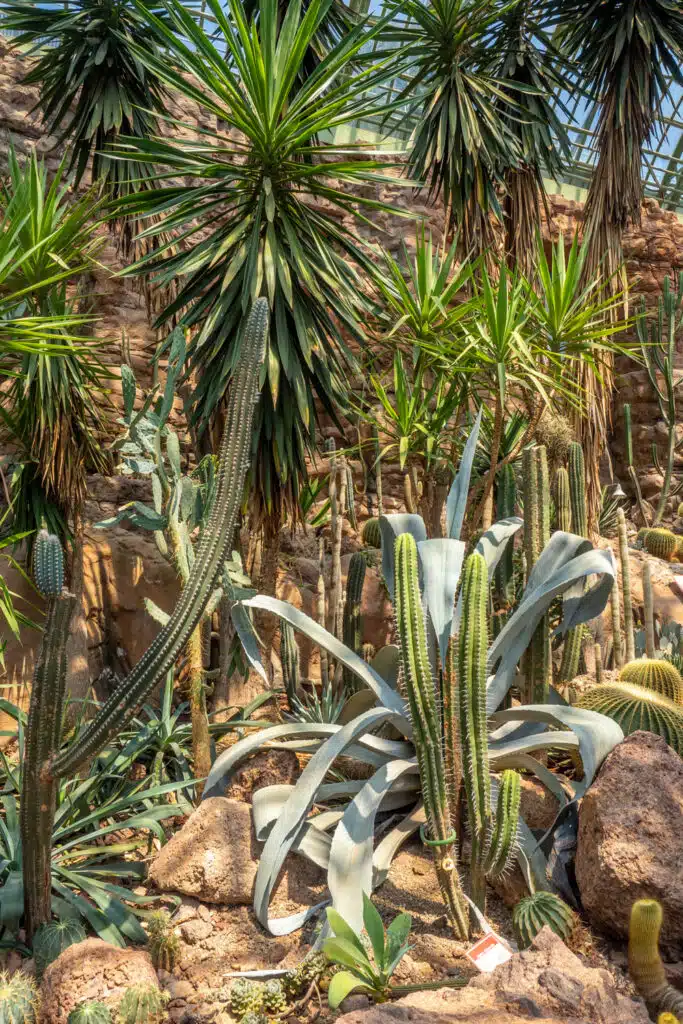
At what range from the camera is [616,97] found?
681cm

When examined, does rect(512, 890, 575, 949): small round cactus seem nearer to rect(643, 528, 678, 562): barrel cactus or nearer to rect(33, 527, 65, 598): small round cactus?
rect(33, 527, 65, 598): small round cactus

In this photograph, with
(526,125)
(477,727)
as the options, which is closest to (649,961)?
(477,727)

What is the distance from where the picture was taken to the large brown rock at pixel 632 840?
2764 millimetres

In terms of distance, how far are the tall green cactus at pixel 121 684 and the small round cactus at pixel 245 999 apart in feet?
2.44

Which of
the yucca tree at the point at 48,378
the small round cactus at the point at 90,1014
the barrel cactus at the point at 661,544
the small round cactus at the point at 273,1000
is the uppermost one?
the yucca tree at the point at 48,378

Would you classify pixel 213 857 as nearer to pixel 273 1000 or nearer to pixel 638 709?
pixel 273 1000

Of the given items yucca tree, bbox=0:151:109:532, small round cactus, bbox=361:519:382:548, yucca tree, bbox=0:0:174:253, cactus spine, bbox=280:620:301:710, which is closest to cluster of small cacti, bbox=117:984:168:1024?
cactus spine, bbox=280:620:301:710

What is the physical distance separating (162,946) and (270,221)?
2993mm

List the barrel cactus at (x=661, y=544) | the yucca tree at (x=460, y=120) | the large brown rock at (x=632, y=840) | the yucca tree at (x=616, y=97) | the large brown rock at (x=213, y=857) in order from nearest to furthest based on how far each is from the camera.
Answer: the large brown rock at (x=632, y=840) → the large brown rock at (x=213, y=857) → the yucca tree at (x=460, y=120) → the yucca tree at (x=616, y=97) → the barrel cactus at (x=661, y=544)

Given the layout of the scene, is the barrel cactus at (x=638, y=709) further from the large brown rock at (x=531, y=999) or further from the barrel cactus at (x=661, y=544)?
the barrel cactus at (x=661, y=544)

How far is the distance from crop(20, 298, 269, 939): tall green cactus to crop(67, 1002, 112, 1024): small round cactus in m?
0.61

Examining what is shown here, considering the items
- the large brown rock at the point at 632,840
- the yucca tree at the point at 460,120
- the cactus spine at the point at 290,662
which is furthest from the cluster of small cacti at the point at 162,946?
the yucca tree at the point at 460,120

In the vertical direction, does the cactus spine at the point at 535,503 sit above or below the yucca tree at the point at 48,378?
below

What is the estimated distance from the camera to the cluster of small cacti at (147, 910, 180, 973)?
2891mm
